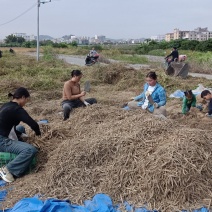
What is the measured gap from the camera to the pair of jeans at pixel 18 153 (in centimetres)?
353

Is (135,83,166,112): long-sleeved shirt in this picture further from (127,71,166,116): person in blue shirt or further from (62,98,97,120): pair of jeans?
(62,98,97,120): pair of jeans

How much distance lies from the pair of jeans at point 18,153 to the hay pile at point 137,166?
221 millimetres

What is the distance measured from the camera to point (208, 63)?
1658 centimetres

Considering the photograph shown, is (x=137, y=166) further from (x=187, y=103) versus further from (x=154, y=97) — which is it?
(x=187, y=103)

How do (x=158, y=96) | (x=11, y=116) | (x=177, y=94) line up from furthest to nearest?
(x=177, y=94) → (x=158, y=96) → (x=11, y=116)

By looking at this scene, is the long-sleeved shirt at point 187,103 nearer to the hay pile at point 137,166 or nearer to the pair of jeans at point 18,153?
the hay pile at point 137,166

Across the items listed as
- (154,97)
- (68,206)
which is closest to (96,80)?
(154,97)

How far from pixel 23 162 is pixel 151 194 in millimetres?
1450

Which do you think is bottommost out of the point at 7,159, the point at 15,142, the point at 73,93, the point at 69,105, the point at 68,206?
the point at 68,206

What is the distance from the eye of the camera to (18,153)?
360 centimetres

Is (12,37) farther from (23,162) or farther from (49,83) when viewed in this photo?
(23,162)

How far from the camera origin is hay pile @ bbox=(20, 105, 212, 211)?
2.89m

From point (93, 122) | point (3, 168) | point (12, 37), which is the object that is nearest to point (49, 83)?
point (93, 122)

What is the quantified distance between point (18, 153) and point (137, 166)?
135cm
